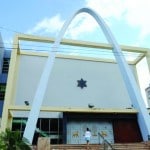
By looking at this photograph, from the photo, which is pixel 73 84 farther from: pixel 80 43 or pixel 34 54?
pixel 34 54

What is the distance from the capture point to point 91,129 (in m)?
20.6

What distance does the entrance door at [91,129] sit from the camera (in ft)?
65.9

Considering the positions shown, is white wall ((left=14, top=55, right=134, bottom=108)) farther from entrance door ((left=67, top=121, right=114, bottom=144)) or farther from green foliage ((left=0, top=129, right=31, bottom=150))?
green foliage ((left=0, top=129, right=31, bottom=150))

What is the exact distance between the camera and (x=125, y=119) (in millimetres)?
21391

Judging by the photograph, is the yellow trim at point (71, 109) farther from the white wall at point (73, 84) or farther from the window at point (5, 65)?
the window at point (5, 65)

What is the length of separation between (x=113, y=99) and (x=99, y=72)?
296cm

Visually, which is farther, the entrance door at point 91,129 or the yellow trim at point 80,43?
the yellow trim at point 80,43

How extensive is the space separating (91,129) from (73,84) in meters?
4.75

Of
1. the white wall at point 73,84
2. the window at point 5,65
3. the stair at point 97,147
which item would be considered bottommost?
the stair at point 97,147

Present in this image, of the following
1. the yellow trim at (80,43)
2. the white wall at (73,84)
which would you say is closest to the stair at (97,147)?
the white wall at (73,84)

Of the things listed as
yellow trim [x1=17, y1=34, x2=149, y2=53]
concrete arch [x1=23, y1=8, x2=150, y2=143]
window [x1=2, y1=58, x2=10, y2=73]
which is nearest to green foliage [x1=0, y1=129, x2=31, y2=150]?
concrete arch [x1=23, y1=8, x2=150, y2=143]

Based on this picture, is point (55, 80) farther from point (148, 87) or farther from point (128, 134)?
point (148, 87)

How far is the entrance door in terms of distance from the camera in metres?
20.1

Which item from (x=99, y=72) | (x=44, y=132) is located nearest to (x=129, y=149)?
(x=44, y=132)
